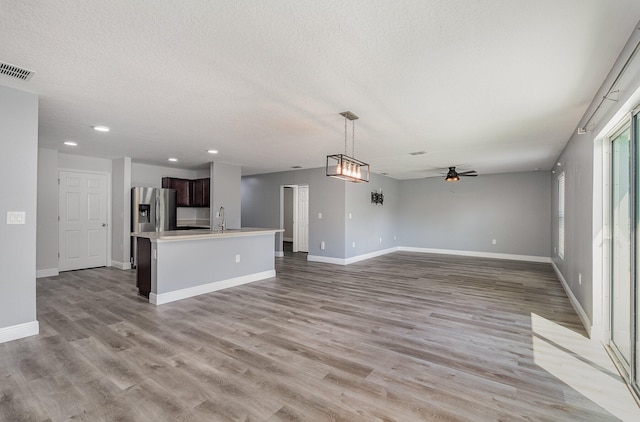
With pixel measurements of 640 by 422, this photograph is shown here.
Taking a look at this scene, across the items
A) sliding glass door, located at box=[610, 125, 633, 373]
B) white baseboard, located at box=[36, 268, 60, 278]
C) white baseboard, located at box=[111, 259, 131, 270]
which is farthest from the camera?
white baseboard, located at box=[111, 259, 131, 270]

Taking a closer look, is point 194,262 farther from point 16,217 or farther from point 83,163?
point 83,163

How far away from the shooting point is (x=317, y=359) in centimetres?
255

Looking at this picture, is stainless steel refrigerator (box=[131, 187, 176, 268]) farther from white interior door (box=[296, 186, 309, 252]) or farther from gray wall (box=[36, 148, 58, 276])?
white interior door (box=[296, 186, 309, 252])

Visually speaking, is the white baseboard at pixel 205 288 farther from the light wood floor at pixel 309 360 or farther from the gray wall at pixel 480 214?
the gray wall at pixel 480 214

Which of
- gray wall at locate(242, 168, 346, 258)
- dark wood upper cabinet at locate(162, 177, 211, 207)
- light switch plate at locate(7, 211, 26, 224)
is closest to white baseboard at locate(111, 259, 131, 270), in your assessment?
dark wood upper cabinet at locate(162, 177, 211, 207)

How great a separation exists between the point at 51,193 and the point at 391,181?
8.49m

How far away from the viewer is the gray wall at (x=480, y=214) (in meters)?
7.96

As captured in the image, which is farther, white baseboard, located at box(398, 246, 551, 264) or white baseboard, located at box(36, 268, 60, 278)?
white baseboard, located at box(398, 246, 551, 264)

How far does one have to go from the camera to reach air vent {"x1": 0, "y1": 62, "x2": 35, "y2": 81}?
240 centimetres

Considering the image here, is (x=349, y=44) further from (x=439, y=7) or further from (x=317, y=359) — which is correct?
(x=317, y=359)

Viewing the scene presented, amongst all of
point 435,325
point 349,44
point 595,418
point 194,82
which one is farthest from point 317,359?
point 194,82

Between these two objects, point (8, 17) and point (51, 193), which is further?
point (51, 193)

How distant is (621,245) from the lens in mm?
2539

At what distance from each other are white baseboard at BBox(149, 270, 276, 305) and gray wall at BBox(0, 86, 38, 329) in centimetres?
127
